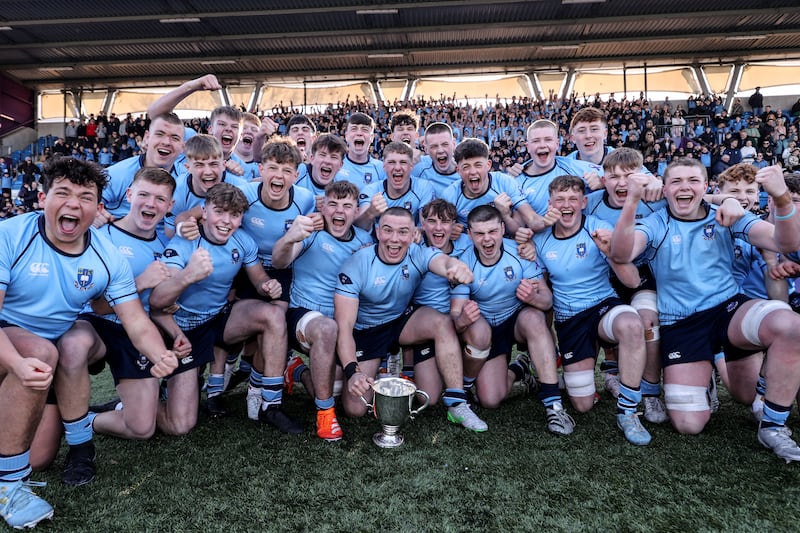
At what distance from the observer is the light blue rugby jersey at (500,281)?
448 cm

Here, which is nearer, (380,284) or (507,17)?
(380,284)

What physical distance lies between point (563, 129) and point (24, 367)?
63.0ft

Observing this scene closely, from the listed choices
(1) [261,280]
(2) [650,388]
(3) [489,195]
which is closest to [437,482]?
(2) [650,388]

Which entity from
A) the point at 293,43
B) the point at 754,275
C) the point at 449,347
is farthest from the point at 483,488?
the point at 293,43

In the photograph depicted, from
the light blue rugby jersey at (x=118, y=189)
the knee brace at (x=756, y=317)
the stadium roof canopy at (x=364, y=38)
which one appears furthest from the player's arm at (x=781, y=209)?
the stadium roof canopy at (x=364, y=38)

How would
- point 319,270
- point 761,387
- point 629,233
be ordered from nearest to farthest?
point 629,233, point 761,387, point 319,270

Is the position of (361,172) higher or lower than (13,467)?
higher

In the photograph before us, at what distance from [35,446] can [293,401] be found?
1947 millimetres

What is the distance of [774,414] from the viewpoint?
3.46m

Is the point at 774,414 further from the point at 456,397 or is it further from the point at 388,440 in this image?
the point at 388,440

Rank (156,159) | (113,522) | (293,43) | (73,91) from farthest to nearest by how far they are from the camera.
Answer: (73,91), (293,43), (156,159), (113,522)

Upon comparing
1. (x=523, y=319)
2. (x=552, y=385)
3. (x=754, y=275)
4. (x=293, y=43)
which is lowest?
(x=552, y=385)

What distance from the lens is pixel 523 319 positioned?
4.42 metres

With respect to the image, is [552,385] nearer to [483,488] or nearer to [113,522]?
[483,488]
